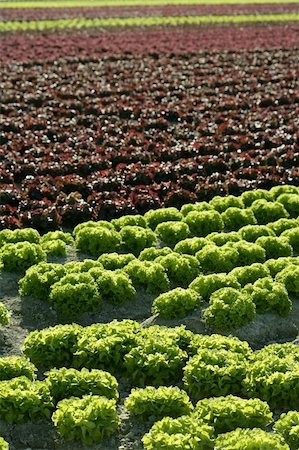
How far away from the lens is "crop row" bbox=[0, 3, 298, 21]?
5207cm

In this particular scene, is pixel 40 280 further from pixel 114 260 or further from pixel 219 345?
pixel 219 345

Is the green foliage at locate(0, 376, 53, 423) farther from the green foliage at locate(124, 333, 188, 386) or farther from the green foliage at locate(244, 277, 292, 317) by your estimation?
the green foliage at locate(244, 277, 292, 317)

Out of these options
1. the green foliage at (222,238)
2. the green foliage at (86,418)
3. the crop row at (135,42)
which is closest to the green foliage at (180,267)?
the green foliage at (222,238)

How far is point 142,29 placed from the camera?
45.6 m

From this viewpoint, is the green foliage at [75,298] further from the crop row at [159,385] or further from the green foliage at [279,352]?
the green foliage at [279,352]

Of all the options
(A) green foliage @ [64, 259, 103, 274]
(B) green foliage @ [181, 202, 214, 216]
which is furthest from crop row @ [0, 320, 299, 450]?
(B) green foliage @ [181, 202, 214, 216]

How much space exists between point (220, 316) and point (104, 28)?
37.8 meters

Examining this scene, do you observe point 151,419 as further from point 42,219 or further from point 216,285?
point 42,219

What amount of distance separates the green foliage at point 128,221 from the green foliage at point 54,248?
4.74 feet

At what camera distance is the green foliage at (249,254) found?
1283cm

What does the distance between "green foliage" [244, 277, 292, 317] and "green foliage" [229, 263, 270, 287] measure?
0.49m

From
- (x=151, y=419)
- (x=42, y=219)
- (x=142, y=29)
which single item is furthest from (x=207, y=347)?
(x=142, y=29)

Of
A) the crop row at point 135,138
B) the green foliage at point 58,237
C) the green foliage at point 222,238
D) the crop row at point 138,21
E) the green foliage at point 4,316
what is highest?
the crop row at point 138,21

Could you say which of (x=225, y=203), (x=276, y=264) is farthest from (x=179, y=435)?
(x=225, y=203)
